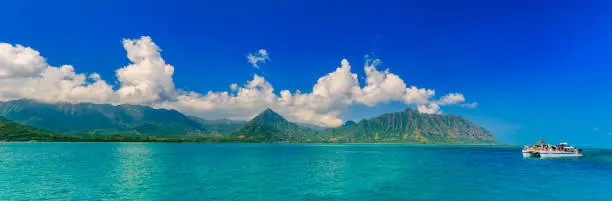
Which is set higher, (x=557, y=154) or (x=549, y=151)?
(x=549, y=151)

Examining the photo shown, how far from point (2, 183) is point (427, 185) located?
80.7 meters

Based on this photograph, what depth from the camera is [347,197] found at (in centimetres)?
5294

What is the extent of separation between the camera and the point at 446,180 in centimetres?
7519

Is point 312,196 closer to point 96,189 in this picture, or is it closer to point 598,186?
point 96,189

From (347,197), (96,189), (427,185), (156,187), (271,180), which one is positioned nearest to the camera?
(347,197)

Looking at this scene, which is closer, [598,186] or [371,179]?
[598,186]

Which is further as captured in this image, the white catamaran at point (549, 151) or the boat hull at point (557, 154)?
the boat hull at point (557, 154)

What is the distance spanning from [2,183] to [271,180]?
49823mm

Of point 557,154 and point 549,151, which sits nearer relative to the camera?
point 549,151

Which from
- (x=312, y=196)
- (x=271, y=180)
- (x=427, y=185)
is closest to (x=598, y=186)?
(x=427, y=185)

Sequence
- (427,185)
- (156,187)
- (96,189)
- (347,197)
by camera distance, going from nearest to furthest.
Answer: (347,197)
(96,189)
(156,187)
(427,185)

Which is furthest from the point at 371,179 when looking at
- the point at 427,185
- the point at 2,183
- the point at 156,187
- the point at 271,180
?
the point at 2,183

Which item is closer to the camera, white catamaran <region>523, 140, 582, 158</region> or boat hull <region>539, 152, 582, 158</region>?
white catamaran <region>523, 140, 582, 158</region>

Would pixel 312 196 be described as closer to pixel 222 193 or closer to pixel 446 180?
pixel 222 193
